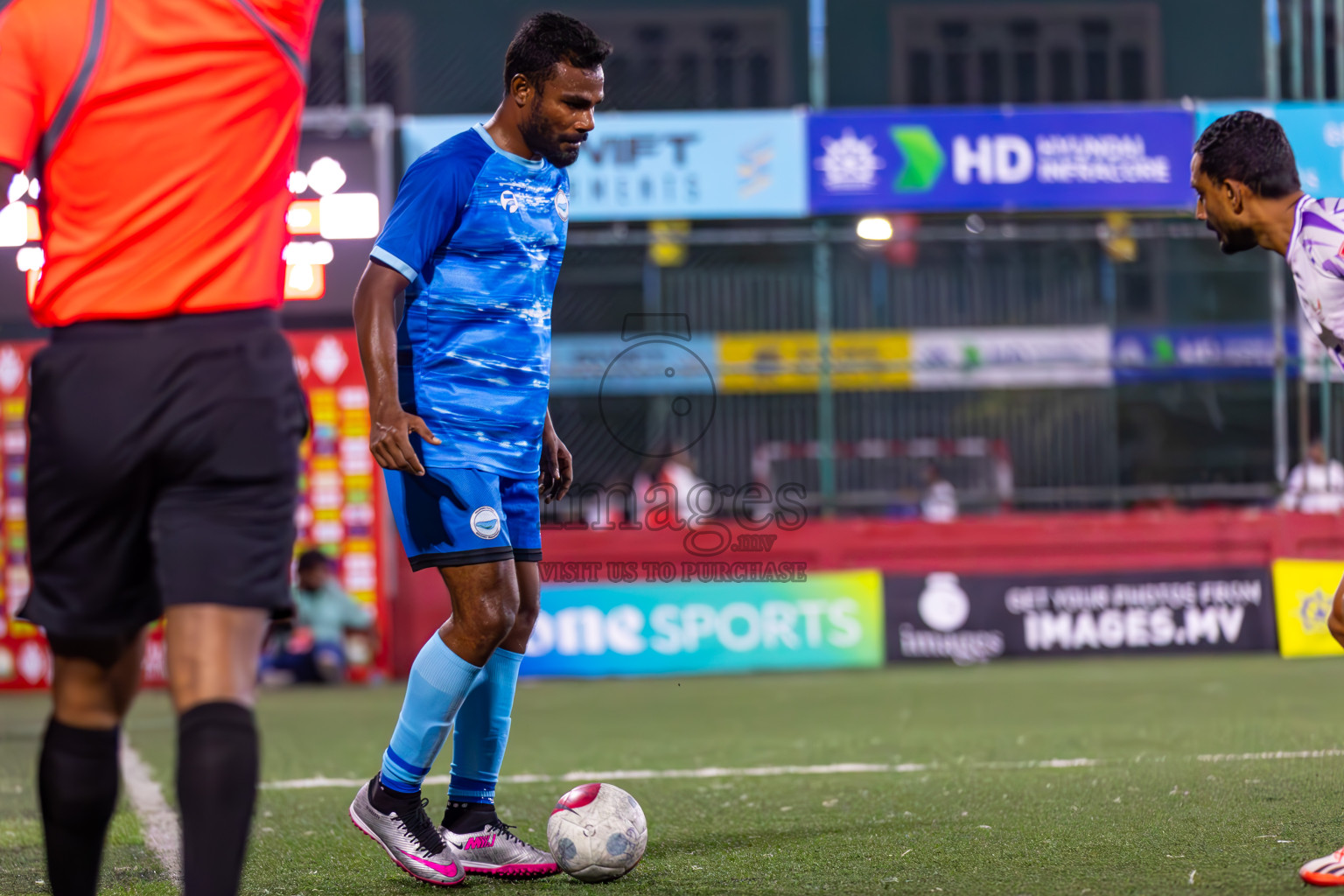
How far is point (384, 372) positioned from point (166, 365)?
51.0 inches

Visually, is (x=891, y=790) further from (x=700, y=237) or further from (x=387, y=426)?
(x=700, y=237)

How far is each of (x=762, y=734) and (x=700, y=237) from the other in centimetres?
597

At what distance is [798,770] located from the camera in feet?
20.0

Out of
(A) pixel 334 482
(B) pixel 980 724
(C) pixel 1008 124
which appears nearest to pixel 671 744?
(B) pixel 980 724

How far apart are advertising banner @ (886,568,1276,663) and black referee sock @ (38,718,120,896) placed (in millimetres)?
9575

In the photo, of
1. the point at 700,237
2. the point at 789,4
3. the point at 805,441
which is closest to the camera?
the point at 700,237

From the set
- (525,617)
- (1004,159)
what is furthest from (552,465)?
(1004,159)

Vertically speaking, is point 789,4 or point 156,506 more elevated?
point 789,4

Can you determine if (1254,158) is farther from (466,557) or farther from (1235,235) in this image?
(466,557)

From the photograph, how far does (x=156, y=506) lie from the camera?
8.14 ft

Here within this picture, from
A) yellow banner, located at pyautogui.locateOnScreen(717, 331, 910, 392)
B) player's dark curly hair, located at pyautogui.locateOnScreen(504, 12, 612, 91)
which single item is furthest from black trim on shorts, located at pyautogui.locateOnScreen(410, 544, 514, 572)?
yellow banner, located at pyautogui.locateOnScreen(717, 331, 910, 392)

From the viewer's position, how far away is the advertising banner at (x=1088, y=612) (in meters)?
11.9

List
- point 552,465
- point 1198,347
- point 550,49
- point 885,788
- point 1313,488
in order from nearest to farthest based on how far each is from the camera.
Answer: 1. point 550,49
2. point 552,465
3. point 885,788
4. point 1313,488
5. point 1198,347

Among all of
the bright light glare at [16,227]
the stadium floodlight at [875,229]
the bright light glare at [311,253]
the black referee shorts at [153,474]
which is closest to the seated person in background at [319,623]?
the bright light glare at [311,253]
